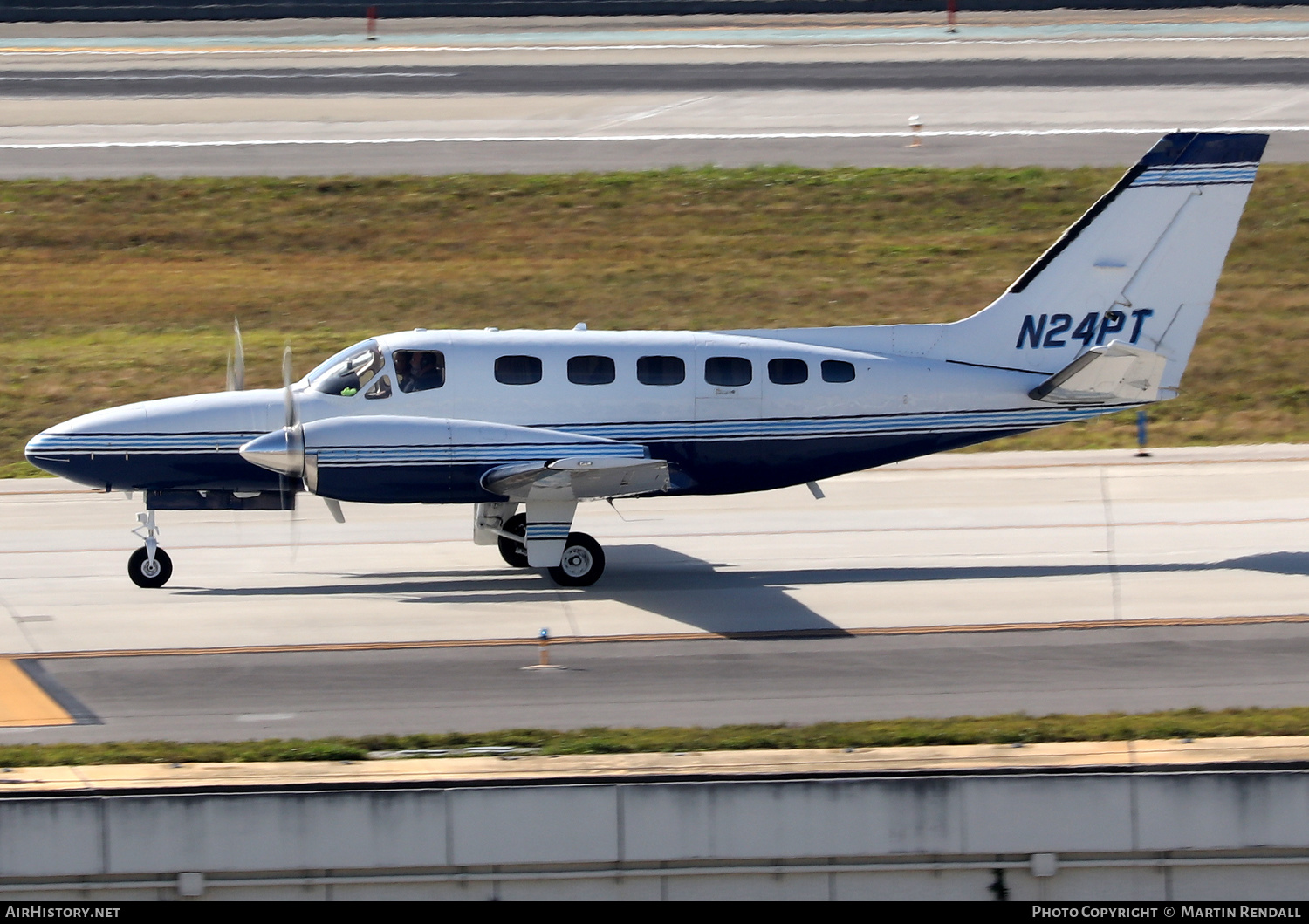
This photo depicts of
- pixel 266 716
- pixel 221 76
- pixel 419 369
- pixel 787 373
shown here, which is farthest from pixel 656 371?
pixel 221 76

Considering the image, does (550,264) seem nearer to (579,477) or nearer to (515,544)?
(515,544)

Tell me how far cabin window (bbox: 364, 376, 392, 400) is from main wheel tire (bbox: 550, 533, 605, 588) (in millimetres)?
2863

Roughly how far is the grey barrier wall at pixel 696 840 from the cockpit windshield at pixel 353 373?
8.18 m

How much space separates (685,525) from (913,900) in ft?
36.8

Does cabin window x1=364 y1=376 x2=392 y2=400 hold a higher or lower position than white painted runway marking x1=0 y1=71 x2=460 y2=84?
lower

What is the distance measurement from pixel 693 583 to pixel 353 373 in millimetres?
5018

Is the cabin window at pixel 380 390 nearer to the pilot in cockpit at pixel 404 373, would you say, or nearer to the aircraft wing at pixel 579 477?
the pilot in cockpit at pixel 404 373

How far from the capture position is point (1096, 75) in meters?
42.5

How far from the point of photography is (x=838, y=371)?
1970 cm

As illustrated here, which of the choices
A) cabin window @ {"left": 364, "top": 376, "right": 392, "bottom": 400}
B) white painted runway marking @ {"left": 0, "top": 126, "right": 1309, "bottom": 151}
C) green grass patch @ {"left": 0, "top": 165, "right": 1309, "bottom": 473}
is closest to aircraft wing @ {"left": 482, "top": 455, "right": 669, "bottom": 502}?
cabin window @ {"left": 364, "top": 376, "right": 392, "bottom": 400}

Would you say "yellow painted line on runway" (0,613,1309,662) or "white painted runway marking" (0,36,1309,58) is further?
"white painted runway marking" (0,36,1309,58)

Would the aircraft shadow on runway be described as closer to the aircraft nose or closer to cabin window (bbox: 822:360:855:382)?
the aircraft nose

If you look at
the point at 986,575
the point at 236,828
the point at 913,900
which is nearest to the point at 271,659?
→ the point at 236,828

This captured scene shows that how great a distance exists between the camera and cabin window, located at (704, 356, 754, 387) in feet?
63.8
